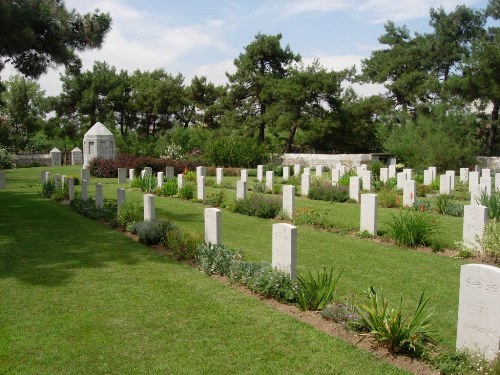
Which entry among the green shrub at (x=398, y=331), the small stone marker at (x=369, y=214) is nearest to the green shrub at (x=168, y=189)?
the small stone marker at (x=369, y=214)

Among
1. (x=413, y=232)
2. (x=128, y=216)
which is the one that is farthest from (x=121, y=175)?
(x=413, y=232)

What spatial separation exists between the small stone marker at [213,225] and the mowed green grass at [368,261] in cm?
87

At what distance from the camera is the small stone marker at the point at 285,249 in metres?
6.75

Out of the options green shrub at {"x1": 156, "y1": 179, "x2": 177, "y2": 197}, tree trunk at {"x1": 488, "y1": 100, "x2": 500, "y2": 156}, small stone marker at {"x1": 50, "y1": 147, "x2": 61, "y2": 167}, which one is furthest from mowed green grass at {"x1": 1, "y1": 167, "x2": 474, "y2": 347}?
small stone marker at {"x1": 50, "y1": 147, "x2": 61, "y2": 167}

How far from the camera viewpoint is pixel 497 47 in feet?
91.8

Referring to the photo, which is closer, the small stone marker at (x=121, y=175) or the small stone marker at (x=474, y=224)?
the small stone marker at (x=474, y=224)

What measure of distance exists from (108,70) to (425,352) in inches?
1969

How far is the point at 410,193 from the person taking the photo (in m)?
15.2

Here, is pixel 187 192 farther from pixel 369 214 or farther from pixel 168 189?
pixel 369 214

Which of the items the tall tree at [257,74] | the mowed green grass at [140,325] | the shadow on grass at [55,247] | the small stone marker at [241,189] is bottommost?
the mowed green grass at [140,325]

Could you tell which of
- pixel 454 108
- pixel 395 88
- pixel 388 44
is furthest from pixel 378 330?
pixel 388 44

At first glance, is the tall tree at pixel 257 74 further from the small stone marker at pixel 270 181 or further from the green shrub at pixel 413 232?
the green shrub at pixel 413 232

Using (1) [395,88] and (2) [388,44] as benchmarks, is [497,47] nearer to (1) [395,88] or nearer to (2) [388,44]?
(1) [395,88]

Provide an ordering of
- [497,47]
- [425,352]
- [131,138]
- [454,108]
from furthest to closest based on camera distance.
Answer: [131,138], [454,108], [497,47], [425,352]
